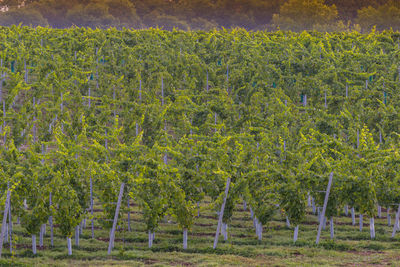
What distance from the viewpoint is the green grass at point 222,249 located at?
22234 mm

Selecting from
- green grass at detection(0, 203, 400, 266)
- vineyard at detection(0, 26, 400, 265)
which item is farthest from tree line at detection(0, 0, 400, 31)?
green grass at detection(0, 203, 400, 266)

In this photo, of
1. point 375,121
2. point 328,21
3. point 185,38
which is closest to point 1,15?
point 328,21

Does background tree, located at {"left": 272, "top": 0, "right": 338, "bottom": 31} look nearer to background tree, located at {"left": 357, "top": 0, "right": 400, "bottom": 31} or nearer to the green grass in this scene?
background tree, located at {"left": 357, "top": 0, "right": 400, "bottom": 31}

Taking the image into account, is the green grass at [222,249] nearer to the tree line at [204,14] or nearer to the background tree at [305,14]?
the tree line at [204,14]

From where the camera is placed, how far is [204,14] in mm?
144375

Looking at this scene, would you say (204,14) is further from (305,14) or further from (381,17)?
(381,17)

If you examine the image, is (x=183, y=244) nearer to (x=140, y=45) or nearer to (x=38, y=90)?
(x=38, y=90)

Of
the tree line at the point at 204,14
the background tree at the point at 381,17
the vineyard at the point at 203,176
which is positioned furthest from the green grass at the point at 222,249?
the background tree at the point at 381,17

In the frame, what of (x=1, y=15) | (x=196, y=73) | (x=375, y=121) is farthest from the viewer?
(x=1, y=15)

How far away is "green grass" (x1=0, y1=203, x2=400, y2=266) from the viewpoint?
22234 mm

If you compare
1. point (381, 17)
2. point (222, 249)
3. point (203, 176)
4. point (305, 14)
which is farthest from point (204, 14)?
point (222, 249)

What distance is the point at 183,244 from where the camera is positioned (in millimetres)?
24328

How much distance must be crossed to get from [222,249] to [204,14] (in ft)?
411

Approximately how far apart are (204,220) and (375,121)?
1220 centimetres
